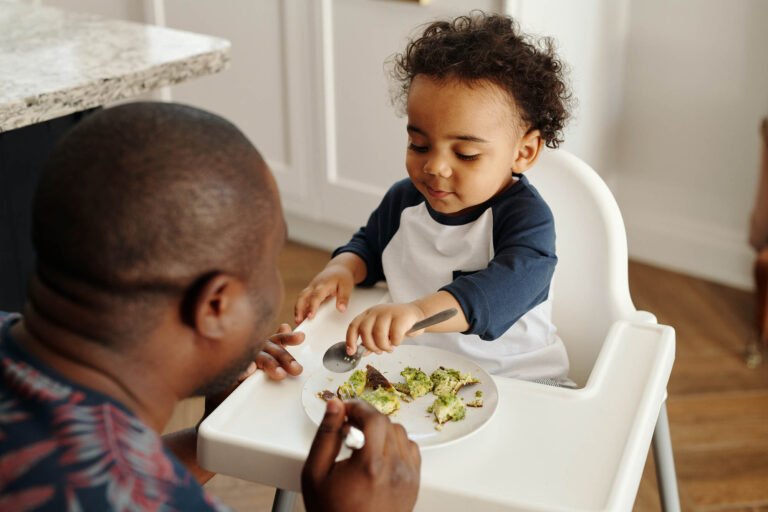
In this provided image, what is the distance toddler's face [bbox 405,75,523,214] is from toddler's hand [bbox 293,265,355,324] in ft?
0.56

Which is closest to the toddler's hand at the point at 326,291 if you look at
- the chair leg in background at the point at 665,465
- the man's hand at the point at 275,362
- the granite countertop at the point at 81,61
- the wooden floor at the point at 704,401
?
the man's hand at the point at 275,362

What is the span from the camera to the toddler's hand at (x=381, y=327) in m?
1.13

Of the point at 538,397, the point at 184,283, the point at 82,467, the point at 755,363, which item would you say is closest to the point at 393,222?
the point at 538,397

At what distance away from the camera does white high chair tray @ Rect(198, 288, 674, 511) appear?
3.18ft

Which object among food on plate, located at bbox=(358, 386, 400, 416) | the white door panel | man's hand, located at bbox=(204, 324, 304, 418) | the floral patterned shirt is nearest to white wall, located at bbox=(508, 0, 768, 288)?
Result: the white door panel

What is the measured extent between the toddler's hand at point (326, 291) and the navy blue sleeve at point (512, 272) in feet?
0.62

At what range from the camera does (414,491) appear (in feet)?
3.03

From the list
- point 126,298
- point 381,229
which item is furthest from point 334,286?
point 126,298

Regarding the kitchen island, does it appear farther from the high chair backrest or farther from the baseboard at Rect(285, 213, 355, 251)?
the baseboard at Rect(285, 213, 355, 251)

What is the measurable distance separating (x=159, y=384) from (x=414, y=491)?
26cm

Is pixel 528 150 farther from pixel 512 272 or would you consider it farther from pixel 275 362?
pixel 275 362

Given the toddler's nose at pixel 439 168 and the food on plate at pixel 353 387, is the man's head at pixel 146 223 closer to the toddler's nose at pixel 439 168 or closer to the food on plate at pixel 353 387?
the food on plate at pixel 353 387

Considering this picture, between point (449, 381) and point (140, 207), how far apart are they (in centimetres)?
50

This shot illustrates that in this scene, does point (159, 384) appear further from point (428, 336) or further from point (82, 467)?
point (428, 336)
